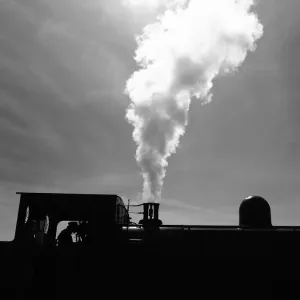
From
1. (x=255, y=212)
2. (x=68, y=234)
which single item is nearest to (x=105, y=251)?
(x=68, y=234)

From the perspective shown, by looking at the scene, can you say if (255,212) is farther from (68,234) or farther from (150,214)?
(68,234)

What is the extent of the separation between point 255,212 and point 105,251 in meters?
8.39

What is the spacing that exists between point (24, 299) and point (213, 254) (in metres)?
7.03

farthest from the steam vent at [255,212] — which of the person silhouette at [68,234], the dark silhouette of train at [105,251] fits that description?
the person silhouette at [68,234]

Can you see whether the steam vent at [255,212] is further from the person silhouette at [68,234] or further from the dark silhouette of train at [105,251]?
the person silhouette at [68,234]

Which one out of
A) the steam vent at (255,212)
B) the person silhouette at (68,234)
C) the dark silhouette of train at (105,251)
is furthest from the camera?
the steam vent at (255,212)

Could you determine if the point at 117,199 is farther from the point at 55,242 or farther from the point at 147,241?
the point at 55,242

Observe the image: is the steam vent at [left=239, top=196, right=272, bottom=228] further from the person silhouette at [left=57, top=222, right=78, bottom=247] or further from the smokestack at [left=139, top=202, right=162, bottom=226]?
the person silhouette at [left=57, top=222, right=78, bottom=247]

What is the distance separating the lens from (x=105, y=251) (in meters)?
9.61

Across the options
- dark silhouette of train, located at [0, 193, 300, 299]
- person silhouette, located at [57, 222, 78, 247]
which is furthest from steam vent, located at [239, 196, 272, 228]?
person silhouette, located at [57, 222, 78, 247]

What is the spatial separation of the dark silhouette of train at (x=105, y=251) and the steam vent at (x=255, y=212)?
304cm

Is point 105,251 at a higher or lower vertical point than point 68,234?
lower

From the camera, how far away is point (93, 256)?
9602mm

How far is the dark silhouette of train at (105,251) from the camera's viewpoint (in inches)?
372
